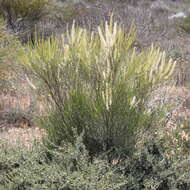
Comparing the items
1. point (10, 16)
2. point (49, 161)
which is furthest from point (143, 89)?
point (10, 16)

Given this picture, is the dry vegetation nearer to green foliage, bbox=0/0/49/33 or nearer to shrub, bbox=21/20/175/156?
shrub, bbox=21/20/175/156

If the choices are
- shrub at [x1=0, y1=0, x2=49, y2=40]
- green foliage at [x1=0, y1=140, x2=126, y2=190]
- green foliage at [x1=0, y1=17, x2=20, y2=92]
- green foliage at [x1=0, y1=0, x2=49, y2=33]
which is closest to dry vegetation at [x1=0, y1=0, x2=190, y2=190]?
green foliage at [x1=0, y1=140, x2=126, y2=190]

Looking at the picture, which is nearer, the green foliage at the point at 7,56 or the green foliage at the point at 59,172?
the green foliage at the point at 59,172

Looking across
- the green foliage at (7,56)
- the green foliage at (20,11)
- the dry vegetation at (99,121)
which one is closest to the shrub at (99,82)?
the dry vegetation at (99,121)

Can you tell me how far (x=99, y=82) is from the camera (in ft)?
11.9

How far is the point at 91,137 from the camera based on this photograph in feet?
12.5

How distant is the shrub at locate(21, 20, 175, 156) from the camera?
353 centimetres

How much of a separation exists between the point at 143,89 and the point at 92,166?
0.87 m

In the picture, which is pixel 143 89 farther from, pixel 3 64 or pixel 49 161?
pixel 3 64

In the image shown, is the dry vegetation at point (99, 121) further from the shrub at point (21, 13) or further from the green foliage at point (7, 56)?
the shrub at point (21, 13)

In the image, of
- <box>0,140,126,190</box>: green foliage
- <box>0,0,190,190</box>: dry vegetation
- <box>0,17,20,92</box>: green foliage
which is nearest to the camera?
<box>0,140,126,190</box>: green foliage

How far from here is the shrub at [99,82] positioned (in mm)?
3529

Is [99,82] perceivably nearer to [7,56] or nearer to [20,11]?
[7,56]

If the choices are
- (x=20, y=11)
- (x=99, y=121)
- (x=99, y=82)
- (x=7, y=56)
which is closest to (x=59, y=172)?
(x=99, y=121)
